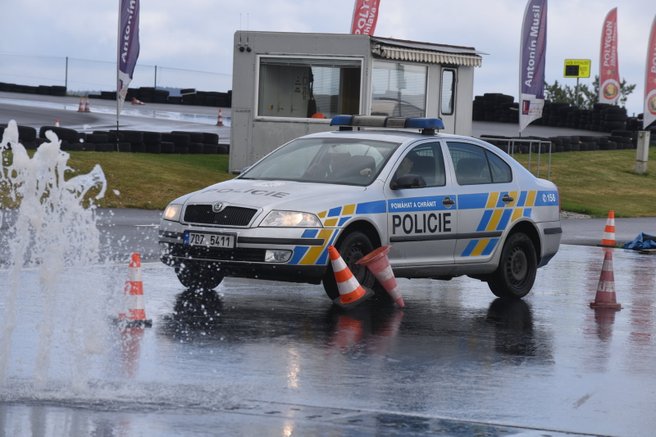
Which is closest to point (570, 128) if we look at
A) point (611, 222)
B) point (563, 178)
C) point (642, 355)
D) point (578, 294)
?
point (563, 178)

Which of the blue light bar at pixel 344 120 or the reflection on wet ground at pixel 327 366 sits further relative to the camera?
the blue light bar at pixel 344 120

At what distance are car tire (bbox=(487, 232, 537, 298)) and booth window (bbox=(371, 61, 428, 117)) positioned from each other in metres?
13.2

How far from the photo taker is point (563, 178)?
35812 millimetres

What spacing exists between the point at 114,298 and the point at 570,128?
44994 millimetres

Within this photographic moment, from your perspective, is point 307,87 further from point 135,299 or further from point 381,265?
point 135,299

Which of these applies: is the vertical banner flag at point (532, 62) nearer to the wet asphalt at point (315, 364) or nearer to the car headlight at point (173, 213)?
the wet asphalt at point (315, 364)

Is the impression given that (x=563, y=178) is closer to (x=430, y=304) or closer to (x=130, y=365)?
(x=430, y=304)

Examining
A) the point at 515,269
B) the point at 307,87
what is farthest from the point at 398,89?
the point at 515,269

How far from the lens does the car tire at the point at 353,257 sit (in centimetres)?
1234

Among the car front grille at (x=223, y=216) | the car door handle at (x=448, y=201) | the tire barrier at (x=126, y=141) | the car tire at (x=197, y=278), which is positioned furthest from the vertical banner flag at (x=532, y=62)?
the car front grille at (x=223, y=216)

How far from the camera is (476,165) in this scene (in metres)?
14.0

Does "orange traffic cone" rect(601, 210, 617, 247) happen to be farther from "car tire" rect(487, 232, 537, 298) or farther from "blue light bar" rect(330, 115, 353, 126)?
"blue light bar" rect(330, 115, 353, 126)

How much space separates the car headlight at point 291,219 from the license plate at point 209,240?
323 millimetres

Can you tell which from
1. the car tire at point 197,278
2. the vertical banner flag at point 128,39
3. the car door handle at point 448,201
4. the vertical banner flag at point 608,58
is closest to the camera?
the car tire at point 197,278
